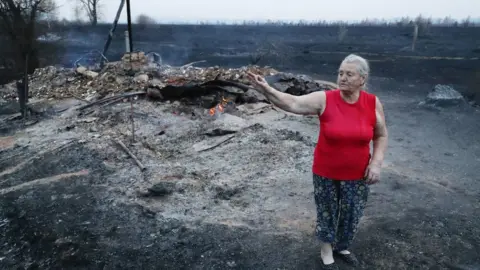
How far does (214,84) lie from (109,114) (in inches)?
105

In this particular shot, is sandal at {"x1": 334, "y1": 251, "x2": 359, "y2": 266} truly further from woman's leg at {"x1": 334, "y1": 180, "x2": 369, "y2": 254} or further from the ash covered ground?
woman's leg at {"x1": 334, "y1": 180, "x2": 369, "y2": 254}

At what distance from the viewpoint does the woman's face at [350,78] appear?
275 centimetres

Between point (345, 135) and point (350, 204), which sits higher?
point (345, 135)

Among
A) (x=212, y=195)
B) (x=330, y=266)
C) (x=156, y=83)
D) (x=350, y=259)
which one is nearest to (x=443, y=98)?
(x=156, y=83)

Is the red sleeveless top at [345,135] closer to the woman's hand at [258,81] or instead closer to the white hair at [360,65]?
the white hair at [360,65]

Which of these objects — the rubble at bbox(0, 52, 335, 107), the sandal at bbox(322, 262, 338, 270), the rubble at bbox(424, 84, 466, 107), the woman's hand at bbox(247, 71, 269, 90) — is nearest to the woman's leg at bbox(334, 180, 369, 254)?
the sandal at bbox(322, 262, 338, 270)

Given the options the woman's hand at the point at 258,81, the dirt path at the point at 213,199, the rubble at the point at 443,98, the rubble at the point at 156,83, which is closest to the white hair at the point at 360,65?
the woman's hand at the point at 258,81

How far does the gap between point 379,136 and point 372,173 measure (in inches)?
12.6

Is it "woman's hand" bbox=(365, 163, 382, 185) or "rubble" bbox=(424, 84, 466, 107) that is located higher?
"woman's hand" bbox=(365, 163, 382, 185)

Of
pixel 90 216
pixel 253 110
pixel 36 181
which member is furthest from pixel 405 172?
pixel 36 181

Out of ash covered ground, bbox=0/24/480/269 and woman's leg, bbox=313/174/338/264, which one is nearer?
woman's leg, bbox=313/174/338/264

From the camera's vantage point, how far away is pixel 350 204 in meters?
3.01

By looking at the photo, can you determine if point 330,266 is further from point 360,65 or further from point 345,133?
point 360,65

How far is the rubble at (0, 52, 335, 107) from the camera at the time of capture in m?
9.61
